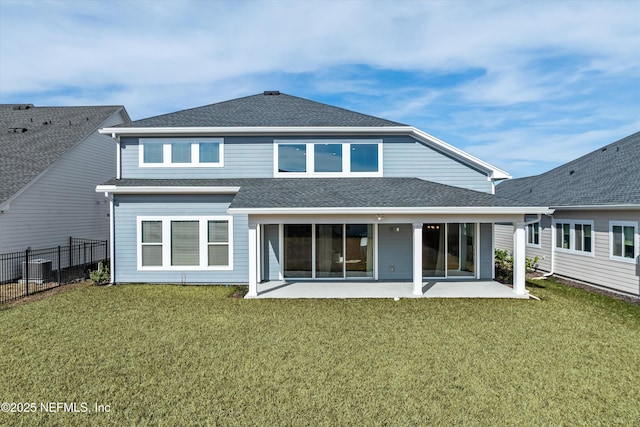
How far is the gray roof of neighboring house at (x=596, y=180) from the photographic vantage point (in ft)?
37.6

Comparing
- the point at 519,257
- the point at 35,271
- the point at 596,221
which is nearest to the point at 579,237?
the point at 596,221

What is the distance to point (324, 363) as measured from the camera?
570 centimetres

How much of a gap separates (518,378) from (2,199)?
1606cm

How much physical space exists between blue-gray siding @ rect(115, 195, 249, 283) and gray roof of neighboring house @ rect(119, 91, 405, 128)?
2.80 meters

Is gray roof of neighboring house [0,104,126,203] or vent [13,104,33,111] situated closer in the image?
gray roof of neighboring house [0,104,126,203]

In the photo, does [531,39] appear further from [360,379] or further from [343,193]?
[360,379]

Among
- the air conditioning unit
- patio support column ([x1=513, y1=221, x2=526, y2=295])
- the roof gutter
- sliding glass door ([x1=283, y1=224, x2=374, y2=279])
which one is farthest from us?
the air conditioning unit

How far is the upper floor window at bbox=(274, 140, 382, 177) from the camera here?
1275 centimetres

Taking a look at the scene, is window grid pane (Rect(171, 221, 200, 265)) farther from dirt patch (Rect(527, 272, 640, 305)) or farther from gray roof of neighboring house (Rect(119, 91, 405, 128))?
dirt patch (Rect(527, 272, 640, 305))

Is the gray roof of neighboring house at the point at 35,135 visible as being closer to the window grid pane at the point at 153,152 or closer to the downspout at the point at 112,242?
the downspout at the point at 112,242

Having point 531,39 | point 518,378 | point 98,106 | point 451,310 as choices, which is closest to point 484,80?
point 531,39

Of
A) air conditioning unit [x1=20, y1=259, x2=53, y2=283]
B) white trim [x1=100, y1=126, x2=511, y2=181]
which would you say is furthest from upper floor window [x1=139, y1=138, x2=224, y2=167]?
air conditioning unit [x1=20, y1=259, x2=53, y2=283]

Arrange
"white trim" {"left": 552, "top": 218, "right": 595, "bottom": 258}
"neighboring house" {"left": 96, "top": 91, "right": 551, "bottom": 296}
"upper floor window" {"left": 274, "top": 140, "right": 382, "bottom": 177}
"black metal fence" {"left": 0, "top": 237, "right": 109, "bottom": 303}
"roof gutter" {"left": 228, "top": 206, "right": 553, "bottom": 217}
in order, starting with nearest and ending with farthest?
"roof gutter" {"left": 228, "top": 206, "right": 553, "bottom": 217} < "black metal fence" {"left": 0, "top": 237, "right": 109, "bottom": 303} < "neighboring house" {"left": 96, "top": 91, "right": 551, "bottom": 296} < "white trim" {"left": 552, "top": 218, "right": 595, "bottom": 258} < "upper floor window" {"left": 274, "top": 140, "right": 382, "bottom": 177}

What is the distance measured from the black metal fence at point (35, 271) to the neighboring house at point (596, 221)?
18.1 meters
